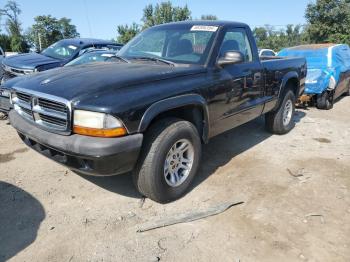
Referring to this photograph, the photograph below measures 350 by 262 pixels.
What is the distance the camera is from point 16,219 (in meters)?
3.23

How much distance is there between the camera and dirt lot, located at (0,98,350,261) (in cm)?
282

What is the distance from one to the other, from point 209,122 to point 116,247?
69.6 inches

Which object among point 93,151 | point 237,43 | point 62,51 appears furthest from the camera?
point 62,51

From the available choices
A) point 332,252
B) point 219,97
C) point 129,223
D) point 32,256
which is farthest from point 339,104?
point 32,256

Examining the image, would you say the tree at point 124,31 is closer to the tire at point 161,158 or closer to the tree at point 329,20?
the tree at point 329,20

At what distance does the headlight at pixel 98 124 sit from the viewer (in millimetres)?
2828

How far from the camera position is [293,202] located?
3.64m

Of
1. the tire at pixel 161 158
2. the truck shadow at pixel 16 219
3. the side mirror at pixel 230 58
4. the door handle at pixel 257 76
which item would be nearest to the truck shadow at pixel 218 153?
the tire at pixel 161 158

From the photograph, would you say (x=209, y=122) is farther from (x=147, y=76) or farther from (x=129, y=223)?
(x=129, y=223)

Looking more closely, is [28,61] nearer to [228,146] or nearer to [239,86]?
[228,146]

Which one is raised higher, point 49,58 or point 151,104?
point 49,58

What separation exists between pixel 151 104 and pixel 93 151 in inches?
27.1

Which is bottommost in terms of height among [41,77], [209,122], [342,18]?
[209,122]

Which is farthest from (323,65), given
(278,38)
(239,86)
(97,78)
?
(278,38)
